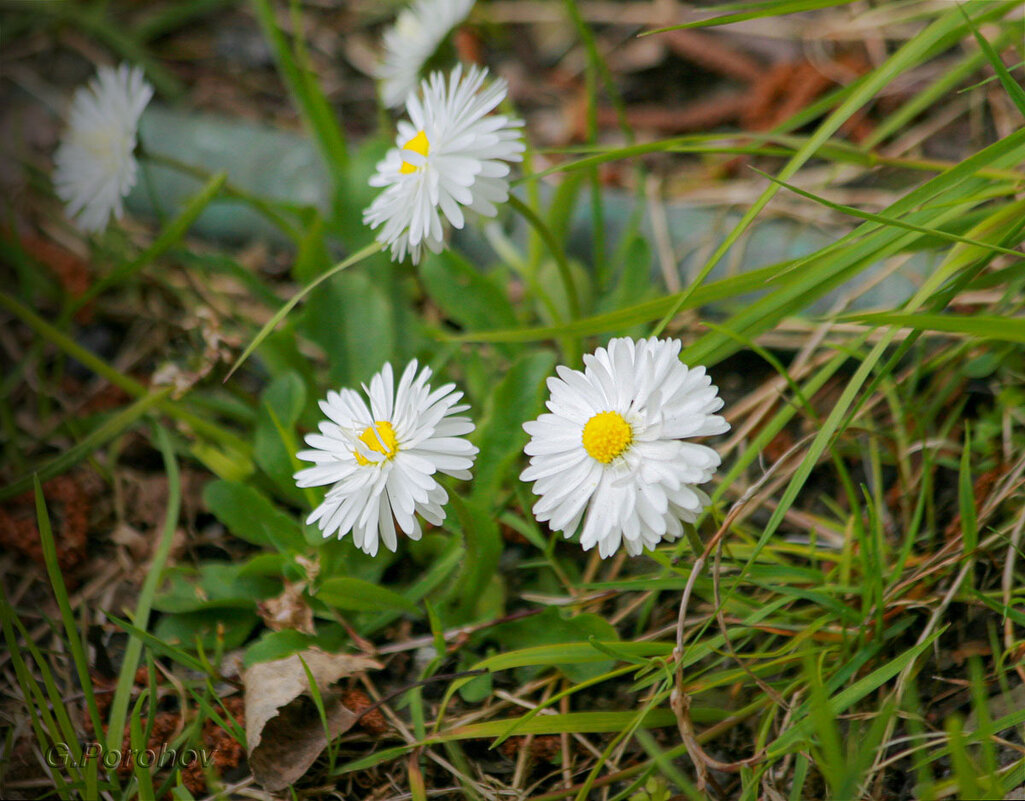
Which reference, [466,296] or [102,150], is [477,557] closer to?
[466,296]

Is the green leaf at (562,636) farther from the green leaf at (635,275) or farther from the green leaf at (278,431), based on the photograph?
the green leaf at (635,275)

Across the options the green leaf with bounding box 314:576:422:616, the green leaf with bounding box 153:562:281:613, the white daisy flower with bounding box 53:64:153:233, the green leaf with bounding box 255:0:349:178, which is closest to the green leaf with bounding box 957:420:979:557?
the green leaf with bounding box 314:576:422:616

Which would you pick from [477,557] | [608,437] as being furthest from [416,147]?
[477,557]

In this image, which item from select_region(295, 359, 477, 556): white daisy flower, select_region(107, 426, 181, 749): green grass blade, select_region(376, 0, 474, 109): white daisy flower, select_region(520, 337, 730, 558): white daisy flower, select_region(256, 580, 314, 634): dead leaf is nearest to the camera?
select_region(520, 337, 730, 558): white daisy flower

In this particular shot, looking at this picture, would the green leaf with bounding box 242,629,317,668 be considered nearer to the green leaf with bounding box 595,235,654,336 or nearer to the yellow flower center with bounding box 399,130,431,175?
the yellow flower center with bounding box 399,130,431,175
